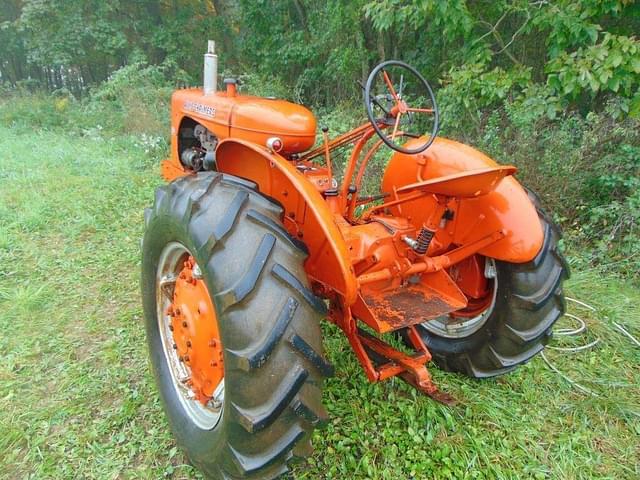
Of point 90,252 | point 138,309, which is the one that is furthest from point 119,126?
point 138,309

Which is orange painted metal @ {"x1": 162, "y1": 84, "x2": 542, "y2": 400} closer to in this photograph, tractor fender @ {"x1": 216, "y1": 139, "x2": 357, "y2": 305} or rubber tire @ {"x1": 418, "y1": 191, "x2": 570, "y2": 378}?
tractor fender @ {"x1": 216, "y1": 139, "x2": 357, "y2": 305}

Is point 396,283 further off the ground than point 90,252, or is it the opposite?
point 396,283

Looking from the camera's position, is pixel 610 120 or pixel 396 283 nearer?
pixel 396 283

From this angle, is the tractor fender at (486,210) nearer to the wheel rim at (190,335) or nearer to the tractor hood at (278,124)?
the tractor hood at (278,124)

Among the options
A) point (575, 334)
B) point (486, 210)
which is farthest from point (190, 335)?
point (575, 334)

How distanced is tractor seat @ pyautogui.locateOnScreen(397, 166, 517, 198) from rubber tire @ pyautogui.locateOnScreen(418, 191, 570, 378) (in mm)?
493

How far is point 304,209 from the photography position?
186 cm

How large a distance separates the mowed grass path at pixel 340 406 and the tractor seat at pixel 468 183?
1062mm

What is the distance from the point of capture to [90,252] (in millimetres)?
3742

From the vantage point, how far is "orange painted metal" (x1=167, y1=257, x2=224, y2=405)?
1660mm

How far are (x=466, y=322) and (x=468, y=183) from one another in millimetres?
967

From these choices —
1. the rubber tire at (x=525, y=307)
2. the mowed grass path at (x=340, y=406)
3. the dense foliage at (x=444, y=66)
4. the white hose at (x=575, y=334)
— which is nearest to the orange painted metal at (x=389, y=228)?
the rubber tire at (x=525, y=307)

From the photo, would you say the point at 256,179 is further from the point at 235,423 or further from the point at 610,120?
the point at 610,120

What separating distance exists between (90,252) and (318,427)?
10.0 ft
